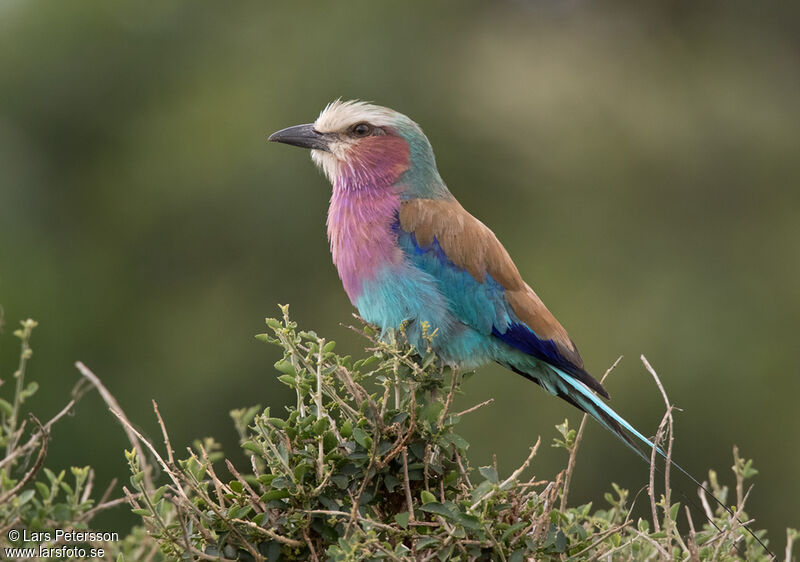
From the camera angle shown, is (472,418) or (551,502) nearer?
(551,502)

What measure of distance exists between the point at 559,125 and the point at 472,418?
2.64m

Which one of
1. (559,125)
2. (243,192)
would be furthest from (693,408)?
(243,192)

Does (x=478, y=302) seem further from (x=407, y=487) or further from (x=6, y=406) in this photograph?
(x=6, y=406)

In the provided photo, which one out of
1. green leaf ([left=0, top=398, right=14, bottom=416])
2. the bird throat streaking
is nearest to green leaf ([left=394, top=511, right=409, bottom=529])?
green leaf ([left=0, top=398, right=14, bottom=416])

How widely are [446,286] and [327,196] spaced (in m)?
4.74

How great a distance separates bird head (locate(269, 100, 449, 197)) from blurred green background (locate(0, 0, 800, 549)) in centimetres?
365

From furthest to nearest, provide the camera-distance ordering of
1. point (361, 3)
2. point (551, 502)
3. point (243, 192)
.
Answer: point (361, 3) → point (243, 192) → point (551, 502)

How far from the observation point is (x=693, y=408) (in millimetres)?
Answer: 8414

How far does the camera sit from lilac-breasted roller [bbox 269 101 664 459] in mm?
3721

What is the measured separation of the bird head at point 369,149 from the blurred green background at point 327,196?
3649 mm

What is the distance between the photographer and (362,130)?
13.8 ft

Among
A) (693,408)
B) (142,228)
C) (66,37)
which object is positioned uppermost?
(66,37)

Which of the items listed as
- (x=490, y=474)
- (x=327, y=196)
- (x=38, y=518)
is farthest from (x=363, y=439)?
(x=327, y=196)

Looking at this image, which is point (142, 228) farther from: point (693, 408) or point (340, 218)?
point (340, 218)
